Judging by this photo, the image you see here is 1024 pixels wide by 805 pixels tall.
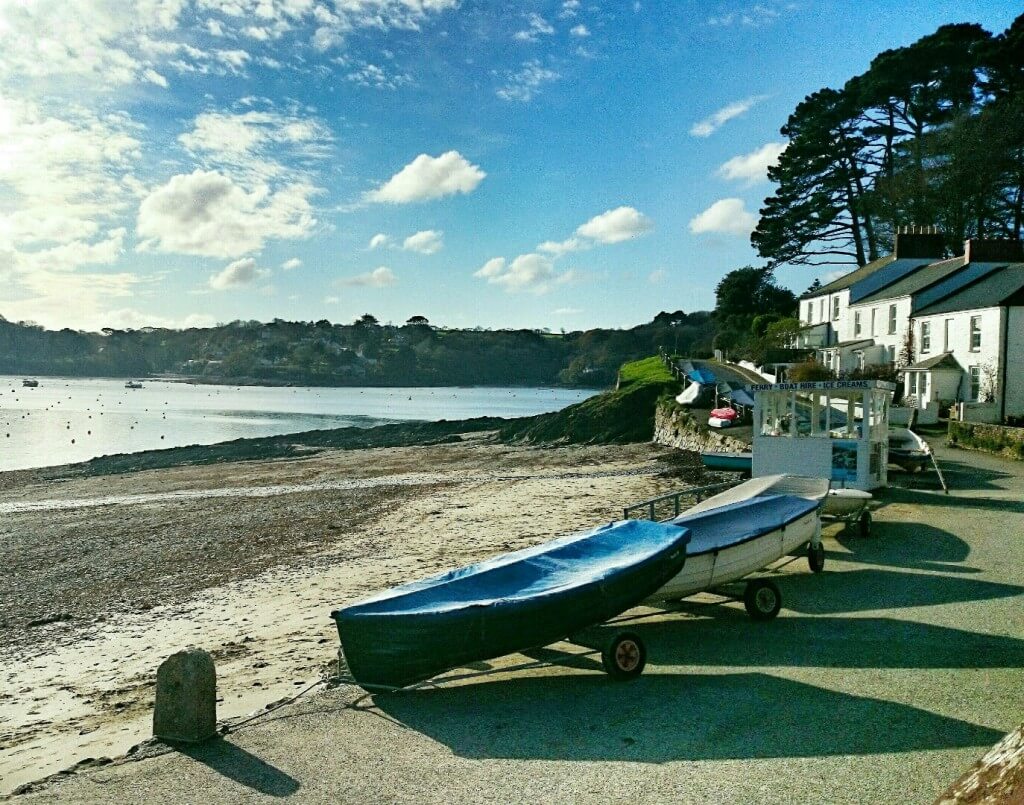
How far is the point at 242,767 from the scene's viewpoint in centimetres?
694

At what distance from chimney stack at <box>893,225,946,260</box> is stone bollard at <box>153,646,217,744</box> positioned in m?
53.4

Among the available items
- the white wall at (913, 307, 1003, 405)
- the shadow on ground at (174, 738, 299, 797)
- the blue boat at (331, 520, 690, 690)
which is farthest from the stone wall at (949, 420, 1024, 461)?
the shadow on ground at (174, 738, 299, 797)

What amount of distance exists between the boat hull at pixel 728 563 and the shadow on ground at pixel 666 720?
5.76 feet

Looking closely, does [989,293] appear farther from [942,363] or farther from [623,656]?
[623,656]

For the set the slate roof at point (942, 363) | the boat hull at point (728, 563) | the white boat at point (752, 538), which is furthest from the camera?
the slate roof at point (942, 363)

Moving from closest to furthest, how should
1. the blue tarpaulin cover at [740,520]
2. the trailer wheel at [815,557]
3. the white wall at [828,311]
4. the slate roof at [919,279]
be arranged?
the blue tarpaulin cover at [740,520] < the trailer wheel at [815,557] < the slate roof at [919,279] < the white wall at [828,311]

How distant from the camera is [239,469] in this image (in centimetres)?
3994

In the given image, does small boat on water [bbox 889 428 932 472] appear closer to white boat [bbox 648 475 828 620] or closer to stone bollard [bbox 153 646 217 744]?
white boat [bbox 648 475 828 620]

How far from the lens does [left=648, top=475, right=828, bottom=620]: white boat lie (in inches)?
416

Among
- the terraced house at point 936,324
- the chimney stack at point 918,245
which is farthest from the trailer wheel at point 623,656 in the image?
the chimney stack at point 918,245

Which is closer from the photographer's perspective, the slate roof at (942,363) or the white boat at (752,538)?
the white boat at (752,538)

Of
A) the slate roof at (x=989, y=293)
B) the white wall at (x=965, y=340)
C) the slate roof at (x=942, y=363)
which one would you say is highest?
the slate roof at (x=989, y=293)

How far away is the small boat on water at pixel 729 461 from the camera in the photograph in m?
22.1

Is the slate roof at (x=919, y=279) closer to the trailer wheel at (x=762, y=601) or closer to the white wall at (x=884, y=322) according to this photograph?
the white wall at (x=884, y=322)
